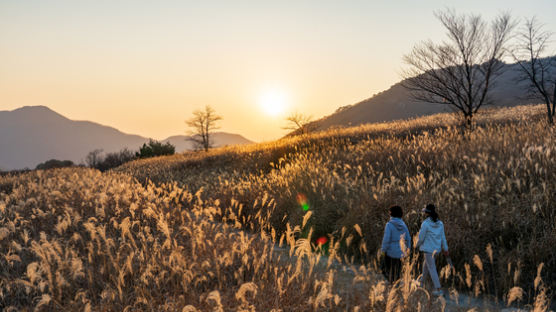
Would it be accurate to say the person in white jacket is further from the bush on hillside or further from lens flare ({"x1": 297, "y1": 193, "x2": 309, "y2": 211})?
the bush on hillside

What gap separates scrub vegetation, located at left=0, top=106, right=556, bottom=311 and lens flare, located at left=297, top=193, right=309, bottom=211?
4 cm

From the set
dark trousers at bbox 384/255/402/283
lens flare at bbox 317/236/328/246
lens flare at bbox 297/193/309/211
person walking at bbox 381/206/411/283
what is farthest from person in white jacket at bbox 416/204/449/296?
lens flare at bbox 297/193/309/211

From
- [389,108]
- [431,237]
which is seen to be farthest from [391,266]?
[389,108]

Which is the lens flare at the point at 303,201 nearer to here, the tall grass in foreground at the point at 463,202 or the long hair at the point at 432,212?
the tall grass in foreground at the point at 463,202

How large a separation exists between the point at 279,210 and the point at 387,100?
11566 centimetres

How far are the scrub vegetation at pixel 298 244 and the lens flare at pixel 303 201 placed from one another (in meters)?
0.04

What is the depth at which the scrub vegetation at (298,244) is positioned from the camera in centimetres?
337

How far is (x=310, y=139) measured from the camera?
728 inches

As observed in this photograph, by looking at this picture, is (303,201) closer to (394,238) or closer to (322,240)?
(322,240)

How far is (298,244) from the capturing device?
6.58 m

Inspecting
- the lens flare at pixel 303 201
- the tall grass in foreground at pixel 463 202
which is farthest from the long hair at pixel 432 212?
the lens flare at pixel 303 201

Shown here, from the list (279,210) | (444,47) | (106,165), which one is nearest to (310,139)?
(444,47)

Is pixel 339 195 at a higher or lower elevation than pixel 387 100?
lower

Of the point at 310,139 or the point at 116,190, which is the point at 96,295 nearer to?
the point at 116,190
